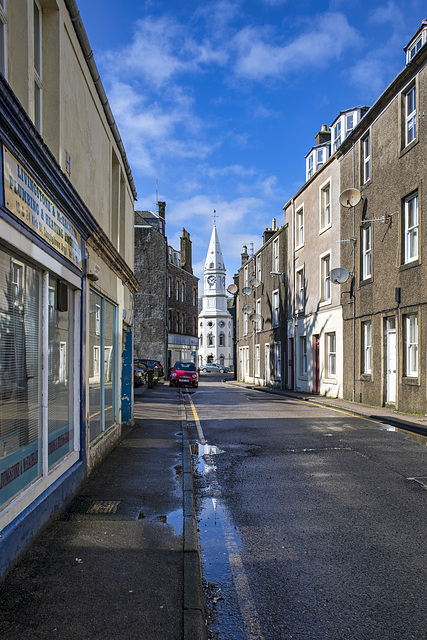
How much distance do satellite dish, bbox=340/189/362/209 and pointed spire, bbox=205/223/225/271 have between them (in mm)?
83303

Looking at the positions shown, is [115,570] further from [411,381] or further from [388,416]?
[411,381]

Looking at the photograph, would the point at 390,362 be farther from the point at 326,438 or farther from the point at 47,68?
the point at 47,68

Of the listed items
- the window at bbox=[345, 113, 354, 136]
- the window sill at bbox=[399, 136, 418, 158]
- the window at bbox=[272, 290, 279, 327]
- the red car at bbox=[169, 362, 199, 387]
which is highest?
the window at bbox=[345, 113, 354, 136]

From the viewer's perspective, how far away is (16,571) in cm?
432

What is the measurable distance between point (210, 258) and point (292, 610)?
329 feet

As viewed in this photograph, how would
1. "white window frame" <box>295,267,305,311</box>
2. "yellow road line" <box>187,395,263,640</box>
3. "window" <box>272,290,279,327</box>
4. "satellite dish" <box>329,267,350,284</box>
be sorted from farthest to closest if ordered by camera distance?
"window" <box>272,290,279,327</box> → "white window frame" <box>295,267,305,311</box> → "satellite dish" <box>329,267,350,284</box> → "yellow road line" <box>187,395,263,640</box>

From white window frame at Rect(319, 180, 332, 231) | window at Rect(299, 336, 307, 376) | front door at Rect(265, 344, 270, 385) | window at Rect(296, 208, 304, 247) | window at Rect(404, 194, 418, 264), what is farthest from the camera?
front door at Rect(265, 344, 270, 385)

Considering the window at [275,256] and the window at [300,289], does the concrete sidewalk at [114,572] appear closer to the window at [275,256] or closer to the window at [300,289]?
the window at [300,289]

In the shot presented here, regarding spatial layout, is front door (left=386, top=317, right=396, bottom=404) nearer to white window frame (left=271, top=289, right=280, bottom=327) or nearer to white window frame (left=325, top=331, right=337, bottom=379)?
white window frame (left=325, top=331, right=337, bottom=379)

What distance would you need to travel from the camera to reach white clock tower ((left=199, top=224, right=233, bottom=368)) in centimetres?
10031

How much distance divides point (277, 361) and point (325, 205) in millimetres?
12102

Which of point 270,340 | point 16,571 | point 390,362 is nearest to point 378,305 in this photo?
point 390,362

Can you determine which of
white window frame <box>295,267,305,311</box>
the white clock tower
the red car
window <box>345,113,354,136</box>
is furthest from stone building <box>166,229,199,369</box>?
window <box>345,113,354,136</box>

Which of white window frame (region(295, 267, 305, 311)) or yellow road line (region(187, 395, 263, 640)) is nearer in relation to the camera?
yellow road line (region(187, 395, 263, 640))
